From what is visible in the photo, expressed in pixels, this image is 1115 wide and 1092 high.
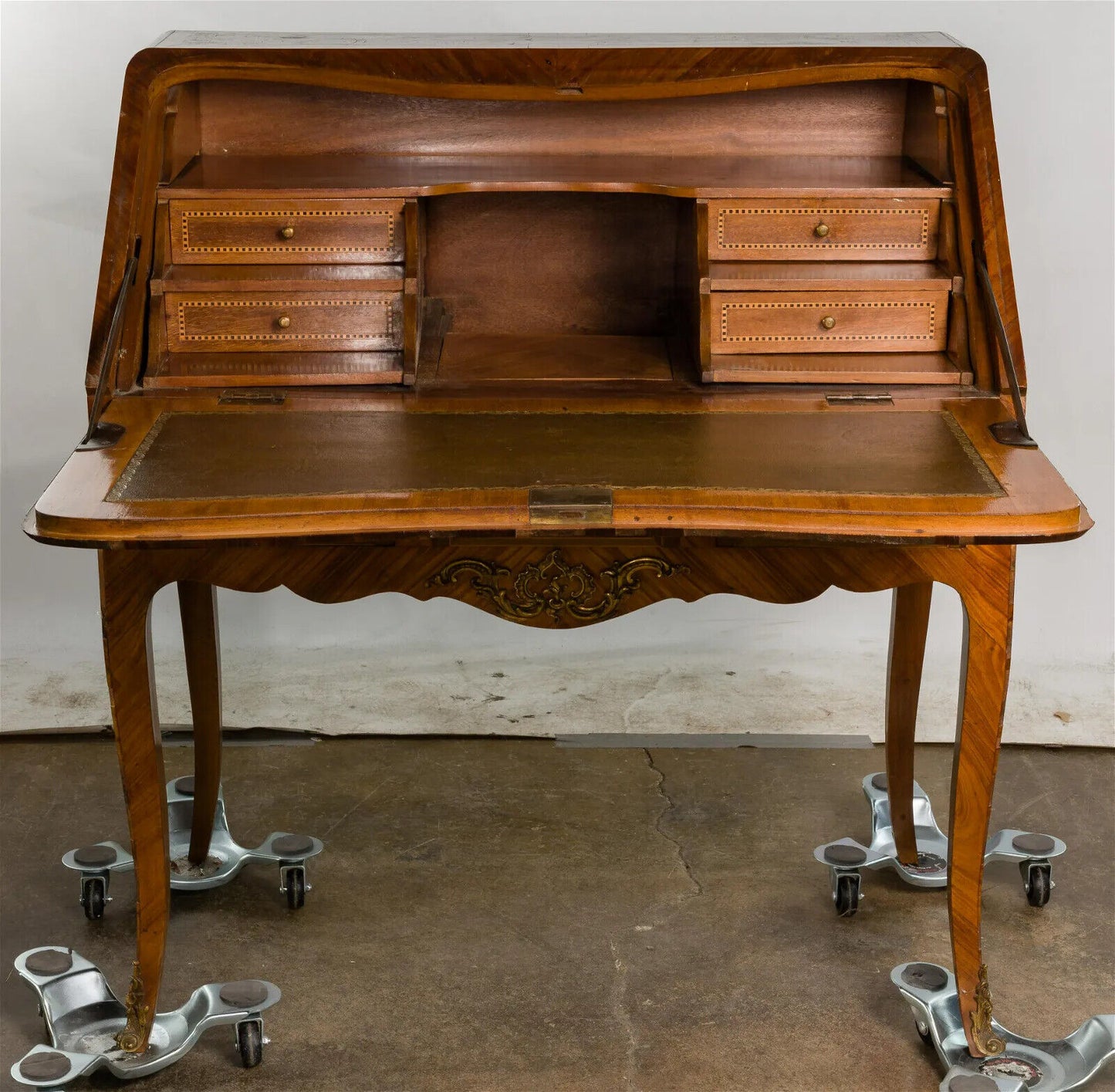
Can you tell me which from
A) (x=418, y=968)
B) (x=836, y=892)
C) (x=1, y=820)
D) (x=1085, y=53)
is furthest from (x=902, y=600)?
(x=1, y=820)

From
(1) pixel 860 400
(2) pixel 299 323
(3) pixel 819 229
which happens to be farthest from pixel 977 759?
(2) pixel 299 323

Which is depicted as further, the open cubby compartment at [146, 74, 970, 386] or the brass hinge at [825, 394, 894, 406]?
the open cubby compartment at [146, 74, 970, 386]

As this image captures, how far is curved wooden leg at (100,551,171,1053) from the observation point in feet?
7.96

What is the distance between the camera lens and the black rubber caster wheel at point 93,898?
3.15 meters

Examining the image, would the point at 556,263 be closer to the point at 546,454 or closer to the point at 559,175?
the point at 559,175

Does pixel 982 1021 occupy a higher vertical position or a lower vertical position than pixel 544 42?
lower

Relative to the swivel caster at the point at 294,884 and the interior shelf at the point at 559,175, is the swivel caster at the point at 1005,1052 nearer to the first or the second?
the swivel caster at the point at 294,884

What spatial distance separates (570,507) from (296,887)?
53.4 inches

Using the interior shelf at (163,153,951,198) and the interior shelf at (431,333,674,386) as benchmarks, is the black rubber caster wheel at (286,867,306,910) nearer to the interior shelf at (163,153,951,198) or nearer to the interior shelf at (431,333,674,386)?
the interior shelf at (431,333,674,386)

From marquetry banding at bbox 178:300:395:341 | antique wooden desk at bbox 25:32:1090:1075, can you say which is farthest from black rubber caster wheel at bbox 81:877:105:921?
marquetry banding at bbox 178:300:395:341

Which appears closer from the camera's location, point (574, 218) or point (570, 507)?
point (570, 507)

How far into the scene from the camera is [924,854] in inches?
132

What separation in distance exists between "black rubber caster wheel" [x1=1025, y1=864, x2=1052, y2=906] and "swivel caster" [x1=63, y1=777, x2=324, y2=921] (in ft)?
Answer: 4.81

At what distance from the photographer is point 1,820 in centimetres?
354
